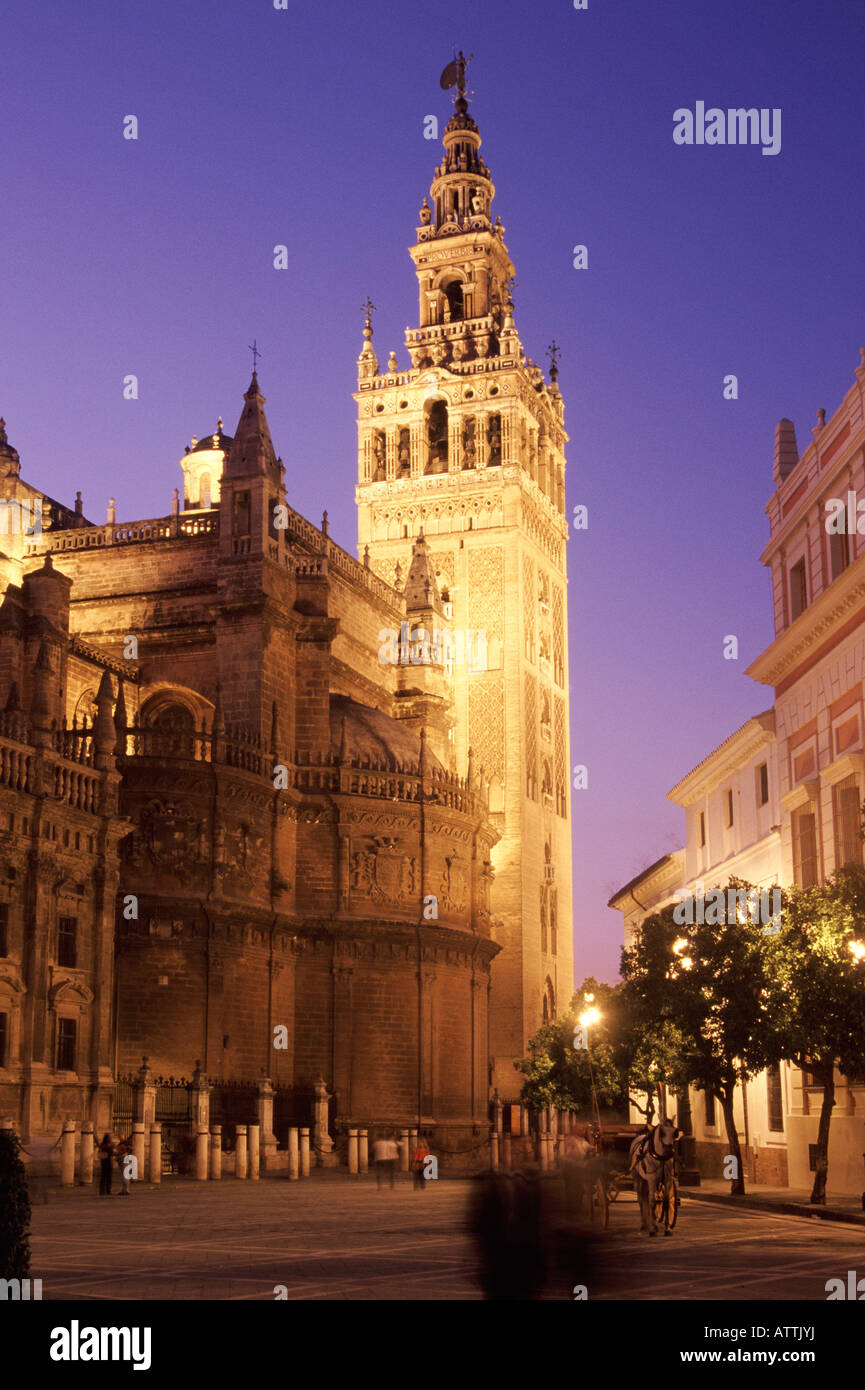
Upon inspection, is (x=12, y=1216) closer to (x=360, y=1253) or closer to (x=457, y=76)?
(x=360, y=1253)

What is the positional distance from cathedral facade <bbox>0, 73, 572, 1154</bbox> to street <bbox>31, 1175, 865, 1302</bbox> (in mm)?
6232

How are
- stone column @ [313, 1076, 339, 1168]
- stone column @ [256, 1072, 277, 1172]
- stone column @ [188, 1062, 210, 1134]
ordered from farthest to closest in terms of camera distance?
stone column @ [313, 1076, 339, 1168] → stone column @ [256, 1072, 277, 1172] → stone column @ [188, 1062, 210, 1134]

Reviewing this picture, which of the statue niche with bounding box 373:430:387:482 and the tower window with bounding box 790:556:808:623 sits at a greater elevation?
the statue niche with bounding box 373:430:387:482

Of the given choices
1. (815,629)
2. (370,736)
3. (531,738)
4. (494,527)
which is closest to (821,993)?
(815,629)

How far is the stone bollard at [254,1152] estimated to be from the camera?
31.2 m

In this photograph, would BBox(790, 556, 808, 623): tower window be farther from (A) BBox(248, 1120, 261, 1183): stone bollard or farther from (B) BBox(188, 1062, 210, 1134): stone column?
(B) BBox(188, 1062, 210, 1134): stone column

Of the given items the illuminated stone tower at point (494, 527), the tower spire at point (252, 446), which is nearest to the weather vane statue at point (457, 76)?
the illuminated stone tower at point (494, 527)

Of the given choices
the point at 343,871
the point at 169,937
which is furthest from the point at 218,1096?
the point at 343,871

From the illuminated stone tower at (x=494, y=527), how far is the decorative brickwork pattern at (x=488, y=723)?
5 centimetres

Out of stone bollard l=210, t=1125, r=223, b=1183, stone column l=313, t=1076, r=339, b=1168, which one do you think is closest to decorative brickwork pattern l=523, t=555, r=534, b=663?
stone column l=313, t=1076, r=339, b=1168

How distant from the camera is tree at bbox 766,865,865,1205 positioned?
2442 centimetres

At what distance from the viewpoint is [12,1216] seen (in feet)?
31.2

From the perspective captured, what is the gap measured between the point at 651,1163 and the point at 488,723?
4297cm
